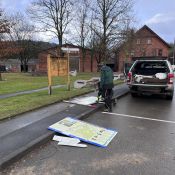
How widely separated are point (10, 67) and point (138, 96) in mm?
67648

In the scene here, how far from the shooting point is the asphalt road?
12.7 feet

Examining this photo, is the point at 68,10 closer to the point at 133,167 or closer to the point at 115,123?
the point at 115,123

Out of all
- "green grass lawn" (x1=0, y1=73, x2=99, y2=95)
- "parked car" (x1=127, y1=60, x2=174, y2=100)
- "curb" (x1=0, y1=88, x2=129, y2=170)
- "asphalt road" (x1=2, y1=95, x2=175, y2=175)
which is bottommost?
"asphalt road" (x1=2, y1=95, x2=175, y2=175)

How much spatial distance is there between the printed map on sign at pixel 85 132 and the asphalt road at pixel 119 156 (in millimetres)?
171

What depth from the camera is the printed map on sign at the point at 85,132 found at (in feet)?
17.0

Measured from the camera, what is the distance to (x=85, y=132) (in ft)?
18.5

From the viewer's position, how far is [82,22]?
130 feet

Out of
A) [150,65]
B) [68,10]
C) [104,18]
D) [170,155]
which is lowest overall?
[170,155]

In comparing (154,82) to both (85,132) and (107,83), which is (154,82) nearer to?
(107,83)

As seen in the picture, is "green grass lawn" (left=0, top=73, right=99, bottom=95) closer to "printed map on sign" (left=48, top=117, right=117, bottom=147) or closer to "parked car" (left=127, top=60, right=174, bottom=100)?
"parked car" (left=127, top=60, right=174, bottom=100)

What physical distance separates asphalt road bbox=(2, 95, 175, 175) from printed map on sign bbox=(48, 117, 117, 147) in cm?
17

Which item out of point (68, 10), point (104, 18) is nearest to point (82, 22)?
point (68, 10)

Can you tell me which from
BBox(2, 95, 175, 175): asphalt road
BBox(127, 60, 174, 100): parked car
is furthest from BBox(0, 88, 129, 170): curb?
BBox(127, 60, 174, 100): parked car

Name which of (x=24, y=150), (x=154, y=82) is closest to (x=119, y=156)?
(x=24, y=150)
